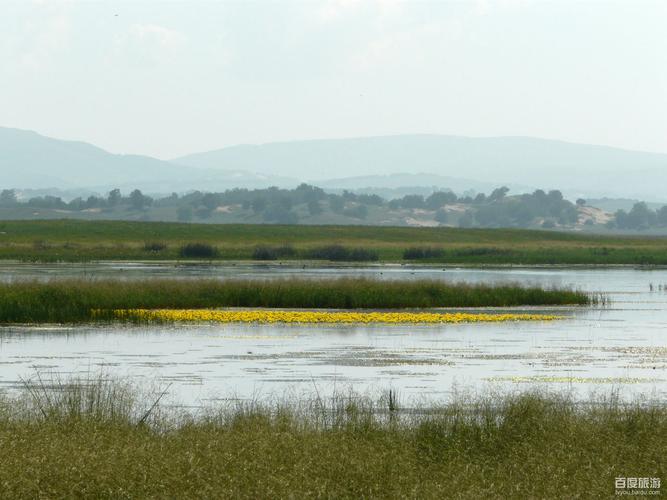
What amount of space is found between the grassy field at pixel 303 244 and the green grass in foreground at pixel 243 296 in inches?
1897

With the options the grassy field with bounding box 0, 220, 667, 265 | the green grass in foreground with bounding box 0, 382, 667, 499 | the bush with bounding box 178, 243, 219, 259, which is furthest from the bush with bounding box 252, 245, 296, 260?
the green grass in foreground with bounding box 0, 382, 667, 499

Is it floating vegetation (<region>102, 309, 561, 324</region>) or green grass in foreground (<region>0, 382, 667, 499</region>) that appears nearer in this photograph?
green grass in foreground (<region>0, 382, 667, 499</region>)

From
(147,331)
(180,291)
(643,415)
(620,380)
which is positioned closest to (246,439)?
(643,415)

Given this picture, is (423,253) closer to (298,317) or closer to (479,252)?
(479,252)

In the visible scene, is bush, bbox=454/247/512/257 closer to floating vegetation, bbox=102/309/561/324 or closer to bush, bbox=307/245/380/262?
bush, bbox=307/245/380/262

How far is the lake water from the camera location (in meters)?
26.2

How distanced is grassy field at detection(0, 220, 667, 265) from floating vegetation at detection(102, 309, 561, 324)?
54429mm

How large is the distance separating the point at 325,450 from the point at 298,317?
27137 mm

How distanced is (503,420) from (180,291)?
3086cm

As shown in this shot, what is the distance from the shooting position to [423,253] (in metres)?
117

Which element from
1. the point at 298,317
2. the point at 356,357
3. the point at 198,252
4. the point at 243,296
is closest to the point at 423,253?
the point at 198,252

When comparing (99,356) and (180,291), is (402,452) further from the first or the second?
(180,291)

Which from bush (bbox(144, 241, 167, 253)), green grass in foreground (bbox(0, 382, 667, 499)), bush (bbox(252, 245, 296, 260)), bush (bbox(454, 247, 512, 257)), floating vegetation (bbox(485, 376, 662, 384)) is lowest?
bush (bbox(454, 247, 512, 257))

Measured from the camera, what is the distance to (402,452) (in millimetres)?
16906
